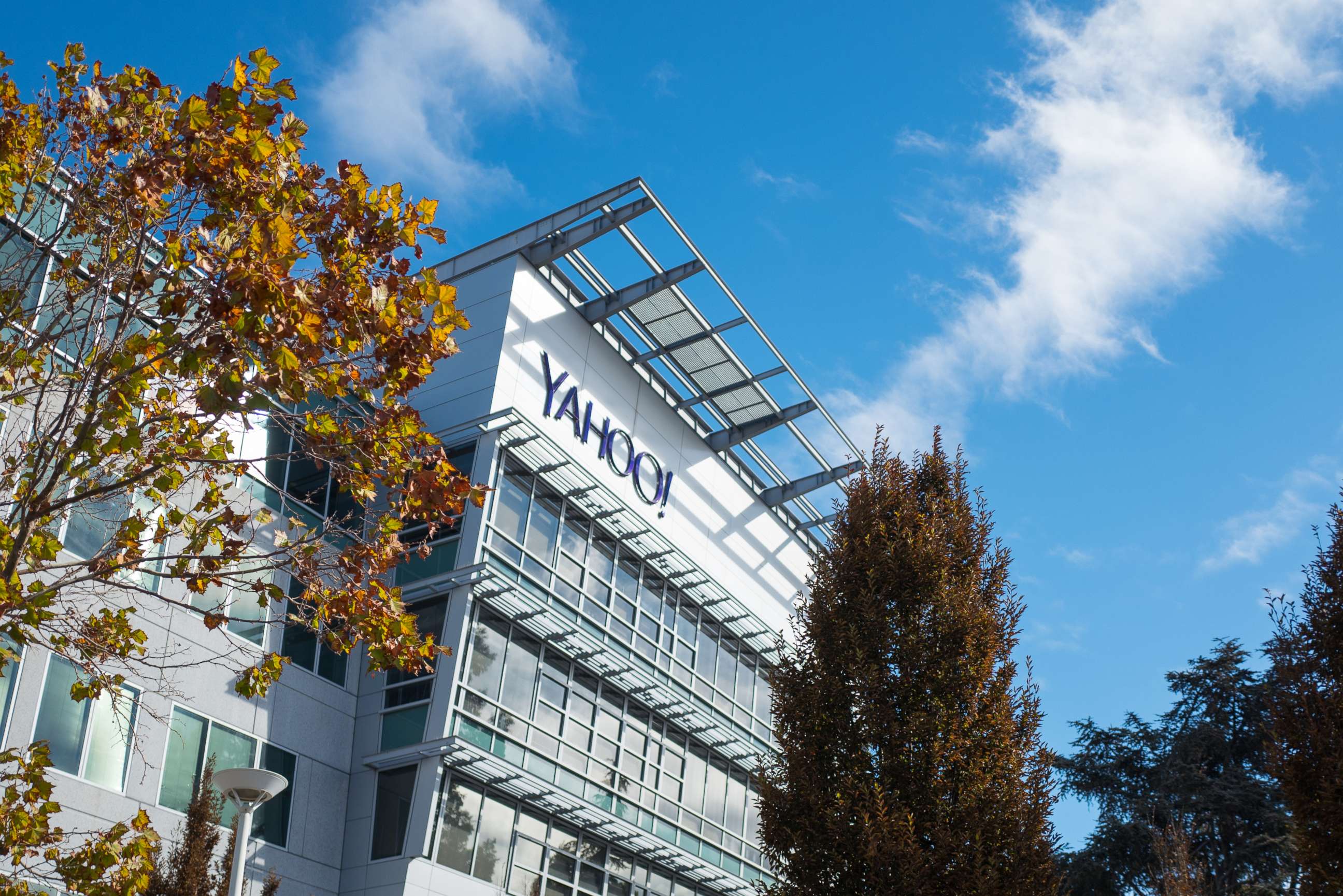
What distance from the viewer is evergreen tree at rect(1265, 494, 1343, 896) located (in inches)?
456

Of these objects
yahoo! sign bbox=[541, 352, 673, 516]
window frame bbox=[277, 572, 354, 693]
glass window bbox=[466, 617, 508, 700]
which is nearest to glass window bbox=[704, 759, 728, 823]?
yahoo! sign bbox=[541, 352, 673, 516]

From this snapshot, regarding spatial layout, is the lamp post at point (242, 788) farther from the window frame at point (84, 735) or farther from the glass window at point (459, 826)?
the glass window at point (459, 826)

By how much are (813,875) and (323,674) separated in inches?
446

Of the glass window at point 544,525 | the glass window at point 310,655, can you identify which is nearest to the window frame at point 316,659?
the glass window at point 310,655

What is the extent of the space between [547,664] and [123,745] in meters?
7.66

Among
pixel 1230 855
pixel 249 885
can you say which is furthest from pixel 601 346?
pixel 1230 855

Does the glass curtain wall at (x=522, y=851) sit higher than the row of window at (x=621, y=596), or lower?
lower

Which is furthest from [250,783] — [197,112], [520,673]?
[520,673]

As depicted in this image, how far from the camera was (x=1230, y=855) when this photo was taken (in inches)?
1216

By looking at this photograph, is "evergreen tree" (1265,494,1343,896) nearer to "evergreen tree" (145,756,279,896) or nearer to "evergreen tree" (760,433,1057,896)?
"evergreen tree" (760,433,1057,896)

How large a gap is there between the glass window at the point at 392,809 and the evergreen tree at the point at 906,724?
832 cm

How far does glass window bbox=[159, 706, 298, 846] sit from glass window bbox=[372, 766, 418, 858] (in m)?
1.46

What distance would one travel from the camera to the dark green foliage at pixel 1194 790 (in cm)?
3052

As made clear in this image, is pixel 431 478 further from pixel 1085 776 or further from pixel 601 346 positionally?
pixel 1085 776
